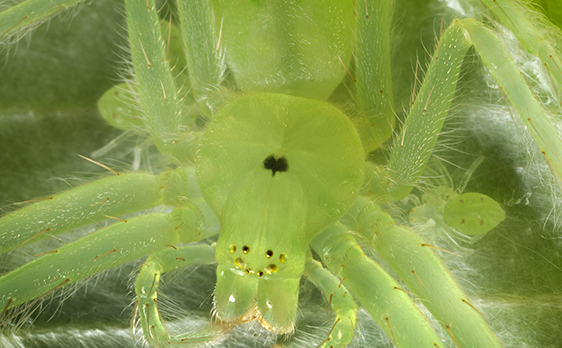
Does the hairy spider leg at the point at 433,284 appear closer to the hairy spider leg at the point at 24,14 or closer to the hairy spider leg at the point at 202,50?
the hairy spider leg at the point at 202,50

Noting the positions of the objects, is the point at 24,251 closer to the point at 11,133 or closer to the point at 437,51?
the point at 11,133

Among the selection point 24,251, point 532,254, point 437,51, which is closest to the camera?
point 437,51

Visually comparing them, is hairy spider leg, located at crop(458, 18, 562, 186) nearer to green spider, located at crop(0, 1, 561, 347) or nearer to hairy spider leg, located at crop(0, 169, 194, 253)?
green spider, located at crop(0, 1, 561, 347)

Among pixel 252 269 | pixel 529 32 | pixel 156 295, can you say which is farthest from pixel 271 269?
pixel 529 32

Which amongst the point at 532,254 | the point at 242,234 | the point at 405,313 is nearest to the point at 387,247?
the point at 405,313

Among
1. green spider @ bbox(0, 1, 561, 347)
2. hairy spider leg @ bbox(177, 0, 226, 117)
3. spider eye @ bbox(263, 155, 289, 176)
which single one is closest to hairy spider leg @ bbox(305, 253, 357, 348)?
green spider @ bbox(0, 1, 561, 347)

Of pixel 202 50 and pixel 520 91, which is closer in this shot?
pixel 520 91

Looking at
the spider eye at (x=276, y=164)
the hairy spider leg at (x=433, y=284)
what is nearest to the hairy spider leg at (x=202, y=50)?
the spider eye at (x=276, y=164)

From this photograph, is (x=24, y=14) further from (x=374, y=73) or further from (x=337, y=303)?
(x=337, y=303)
